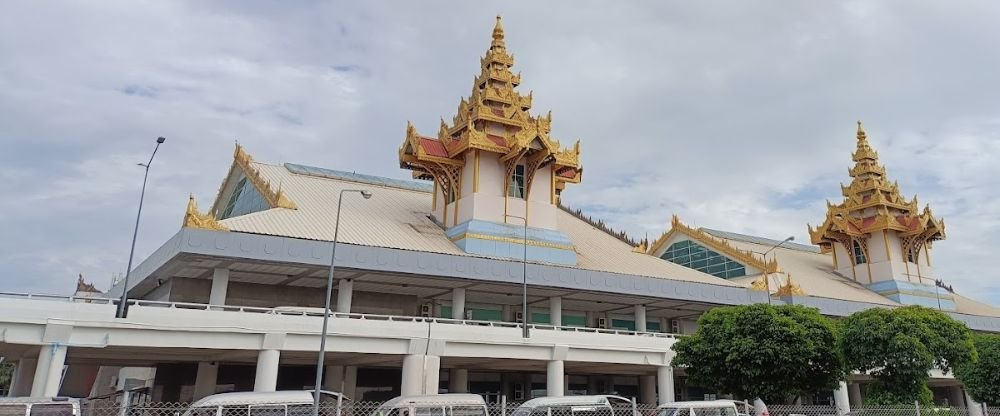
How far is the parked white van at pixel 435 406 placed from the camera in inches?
894

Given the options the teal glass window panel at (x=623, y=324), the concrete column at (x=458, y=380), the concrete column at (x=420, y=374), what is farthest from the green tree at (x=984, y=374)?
the concrete column at (x=458, y=380)

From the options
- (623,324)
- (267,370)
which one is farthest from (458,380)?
(267,370)

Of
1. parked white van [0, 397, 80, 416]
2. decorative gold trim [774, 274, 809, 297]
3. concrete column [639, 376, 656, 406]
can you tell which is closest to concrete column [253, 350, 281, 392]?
parked white van [0, 397, 80, 416]

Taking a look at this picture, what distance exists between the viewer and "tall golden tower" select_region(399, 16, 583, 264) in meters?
45.7

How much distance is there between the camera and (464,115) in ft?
167

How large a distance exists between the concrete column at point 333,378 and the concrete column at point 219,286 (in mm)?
7707

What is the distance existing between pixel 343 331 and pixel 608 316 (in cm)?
2486

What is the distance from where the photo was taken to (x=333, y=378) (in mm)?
41969

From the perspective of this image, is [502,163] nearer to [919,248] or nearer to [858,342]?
[858,342]

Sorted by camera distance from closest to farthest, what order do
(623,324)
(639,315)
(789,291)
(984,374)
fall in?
(984,374) < (639,315) < (789,291) < (623,324)

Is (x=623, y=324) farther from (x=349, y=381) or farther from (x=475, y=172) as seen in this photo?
(x=349, y=381)

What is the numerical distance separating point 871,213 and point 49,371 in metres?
66.4

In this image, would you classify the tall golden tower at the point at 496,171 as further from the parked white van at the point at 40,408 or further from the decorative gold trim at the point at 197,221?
the parked white van at the point at 40,408

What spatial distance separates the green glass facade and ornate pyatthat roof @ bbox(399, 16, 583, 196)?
64.8 feet
